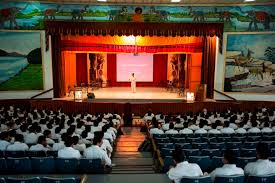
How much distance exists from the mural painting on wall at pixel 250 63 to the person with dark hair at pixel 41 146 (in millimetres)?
13566

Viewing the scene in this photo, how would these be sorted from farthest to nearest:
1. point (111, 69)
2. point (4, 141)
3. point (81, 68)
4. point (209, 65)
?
point (111, 69) < point (81, 68) < point (209, 65) < point (4, 141)

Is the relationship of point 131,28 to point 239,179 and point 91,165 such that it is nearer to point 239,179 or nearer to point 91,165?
point 91,165

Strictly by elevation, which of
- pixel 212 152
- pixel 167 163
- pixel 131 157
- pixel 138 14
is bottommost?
pixel 131 157

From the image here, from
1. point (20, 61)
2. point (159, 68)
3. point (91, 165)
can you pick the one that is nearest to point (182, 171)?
point (91, 165)

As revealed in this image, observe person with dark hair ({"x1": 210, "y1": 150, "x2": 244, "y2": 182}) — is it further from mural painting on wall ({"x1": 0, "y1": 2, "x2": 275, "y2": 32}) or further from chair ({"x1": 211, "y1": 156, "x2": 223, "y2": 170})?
mural painting on wall ({"x1": 0, "y1": 2, "x2": 275, "y2": 32})

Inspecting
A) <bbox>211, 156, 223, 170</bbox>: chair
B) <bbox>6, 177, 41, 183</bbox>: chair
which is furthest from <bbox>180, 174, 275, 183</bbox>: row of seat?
<bbox>6, 177, 41, 183</bbox>: chair

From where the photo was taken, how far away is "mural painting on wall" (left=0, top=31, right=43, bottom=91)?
18.3 m

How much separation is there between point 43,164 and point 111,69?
20.9 meters

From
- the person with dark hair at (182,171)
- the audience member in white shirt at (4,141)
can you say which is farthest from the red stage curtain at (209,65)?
the person with dark hair at (182,171)

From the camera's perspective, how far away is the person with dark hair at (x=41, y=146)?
748 cm

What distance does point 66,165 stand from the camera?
6621 millimetres

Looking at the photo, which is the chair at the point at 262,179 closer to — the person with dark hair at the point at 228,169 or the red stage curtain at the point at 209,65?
the person with dark hair at the point at 228,169

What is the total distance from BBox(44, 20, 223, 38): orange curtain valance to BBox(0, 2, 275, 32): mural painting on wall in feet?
1.03

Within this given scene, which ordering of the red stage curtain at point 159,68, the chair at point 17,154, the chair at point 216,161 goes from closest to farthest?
1. the chair at point 216,161
2. the chair at point 17,154
3. the red stage curtain at point 159,68
